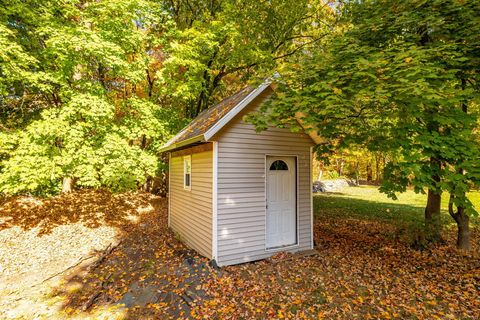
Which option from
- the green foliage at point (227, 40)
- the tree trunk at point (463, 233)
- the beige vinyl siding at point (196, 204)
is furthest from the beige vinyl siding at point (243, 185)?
the green foliage at point (227, 40)

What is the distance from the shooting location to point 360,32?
6.47 metres

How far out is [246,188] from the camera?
6.49 m

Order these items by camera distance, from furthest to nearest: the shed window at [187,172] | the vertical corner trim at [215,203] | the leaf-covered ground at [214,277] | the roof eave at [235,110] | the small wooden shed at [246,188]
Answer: the shed window at [187,172] < the small wooden shed at [246,188] < the vertical corner trim at [215,203] < the roof eave at [235,110] < the leaf-covered ground at [214,277]

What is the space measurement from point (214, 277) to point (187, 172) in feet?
11.7

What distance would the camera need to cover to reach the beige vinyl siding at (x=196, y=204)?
→ 6387mm

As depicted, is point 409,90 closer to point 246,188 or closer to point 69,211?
point 246,188

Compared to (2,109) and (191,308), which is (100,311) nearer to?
(191,308)

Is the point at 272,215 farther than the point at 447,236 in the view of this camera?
No

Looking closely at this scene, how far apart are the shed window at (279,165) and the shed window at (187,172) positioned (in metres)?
2.51

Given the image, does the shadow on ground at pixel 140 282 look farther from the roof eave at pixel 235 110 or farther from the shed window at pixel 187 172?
the roof eave at pixel 235 110

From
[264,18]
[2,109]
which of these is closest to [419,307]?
[264,18]

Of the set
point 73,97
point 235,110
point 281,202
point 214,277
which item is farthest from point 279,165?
point 73,97

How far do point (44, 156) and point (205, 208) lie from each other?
17.1ft

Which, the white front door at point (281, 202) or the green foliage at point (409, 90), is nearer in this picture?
the green foliage at point (409, 90)
